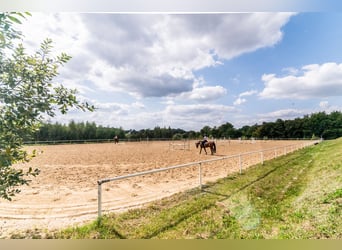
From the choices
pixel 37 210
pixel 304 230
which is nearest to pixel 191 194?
pixel 304 230

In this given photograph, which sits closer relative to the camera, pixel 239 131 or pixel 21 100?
pixel 21 100

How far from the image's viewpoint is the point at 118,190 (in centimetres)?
433

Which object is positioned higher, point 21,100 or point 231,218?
point 21,100

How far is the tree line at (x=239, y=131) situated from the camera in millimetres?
5792

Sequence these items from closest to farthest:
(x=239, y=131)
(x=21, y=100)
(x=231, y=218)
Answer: (x=21, y=100) < (x=231, y=218) < (x=239, y=131)

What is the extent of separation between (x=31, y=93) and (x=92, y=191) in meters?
2.89

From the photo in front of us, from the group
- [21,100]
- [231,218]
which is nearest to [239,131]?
[231,218]

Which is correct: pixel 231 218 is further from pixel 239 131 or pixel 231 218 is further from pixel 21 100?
pixel 239 131

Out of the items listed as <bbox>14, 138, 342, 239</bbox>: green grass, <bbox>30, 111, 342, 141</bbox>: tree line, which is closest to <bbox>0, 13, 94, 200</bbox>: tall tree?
<bbox>30, 111, 342, 141</bbox>: tree line

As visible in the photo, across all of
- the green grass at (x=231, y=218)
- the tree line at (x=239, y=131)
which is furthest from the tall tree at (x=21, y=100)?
the green grass at (x=231, y=218)

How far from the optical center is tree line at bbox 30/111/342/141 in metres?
5.79

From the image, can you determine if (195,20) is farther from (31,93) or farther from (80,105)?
(31,93)

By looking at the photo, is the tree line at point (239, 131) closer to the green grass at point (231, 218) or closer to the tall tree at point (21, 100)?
the tall tree at point (21, 100)

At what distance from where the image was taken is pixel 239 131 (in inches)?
441
